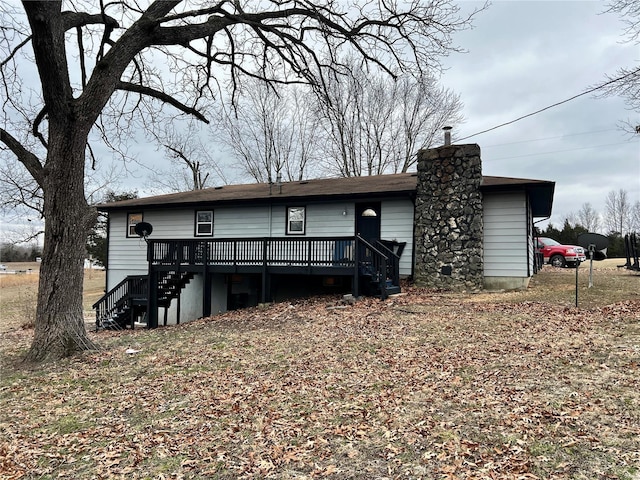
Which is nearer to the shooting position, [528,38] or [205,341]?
[205,341]

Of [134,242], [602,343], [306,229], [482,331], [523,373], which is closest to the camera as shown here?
[523,373]

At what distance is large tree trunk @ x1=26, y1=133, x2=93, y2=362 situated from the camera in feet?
22.0

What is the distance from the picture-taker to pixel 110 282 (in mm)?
17641

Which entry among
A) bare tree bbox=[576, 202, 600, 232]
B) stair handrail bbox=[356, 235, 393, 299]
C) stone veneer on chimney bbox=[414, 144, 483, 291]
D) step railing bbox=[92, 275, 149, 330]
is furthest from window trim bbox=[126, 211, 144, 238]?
bare tree bbox=[576, 202, 600, 232]

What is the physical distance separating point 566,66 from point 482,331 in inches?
415

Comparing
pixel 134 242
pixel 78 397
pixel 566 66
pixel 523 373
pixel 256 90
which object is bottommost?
pixel 78 397

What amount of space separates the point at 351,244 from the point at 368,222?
2.96 metres

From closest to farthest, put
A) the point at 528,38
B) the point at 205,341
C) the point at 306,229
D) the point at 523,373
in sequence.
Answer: the point at 523,373, the point at 205,341, the point at 528,38, the point at 306,229

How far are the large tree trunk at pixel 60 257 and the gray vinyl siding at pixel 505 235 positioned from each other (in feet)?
35.4

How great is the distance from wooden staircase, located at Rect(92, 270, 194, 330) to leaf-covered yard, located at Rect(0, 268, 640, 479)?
18.8ft

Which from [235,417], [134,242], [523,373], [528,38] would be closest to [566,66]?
[528,38]

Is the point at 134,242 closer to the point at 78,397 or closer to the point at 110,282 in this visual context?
the point at 110,282

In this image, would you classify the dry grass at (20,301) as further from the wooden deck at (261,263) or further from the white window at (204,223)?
the white window at (204,223)

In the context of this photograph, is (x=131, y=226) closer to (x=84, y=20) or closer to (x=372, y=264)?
(x=84, y=20)
